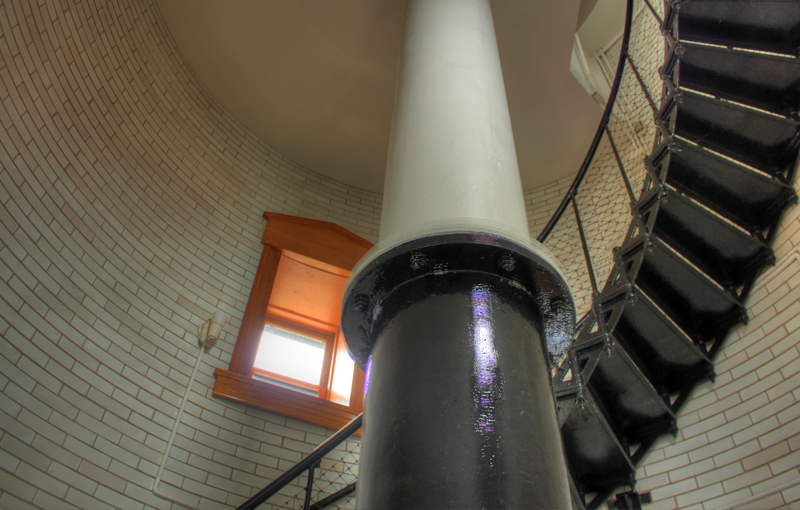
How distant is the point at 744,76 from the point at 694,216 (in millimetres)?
1029

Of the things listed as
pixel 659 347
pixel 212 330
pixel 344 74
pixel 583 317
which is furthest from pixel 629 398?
pixel 344 74

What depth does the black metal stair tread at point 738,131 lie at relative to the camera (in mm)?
3621

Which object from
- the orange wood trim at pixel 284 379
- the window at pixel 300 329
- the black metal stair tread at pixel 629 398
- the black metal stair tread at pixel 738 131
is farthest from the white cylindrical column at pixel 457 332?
the orange wood trim at pixel 284 379

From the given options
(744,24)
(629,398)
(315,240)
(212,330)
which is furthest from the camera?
(315,240)

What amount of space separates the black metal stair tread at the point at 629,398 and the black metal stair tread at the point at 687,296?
56cm

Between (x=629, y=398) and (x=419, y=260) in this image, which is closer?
(x=419, y=260)

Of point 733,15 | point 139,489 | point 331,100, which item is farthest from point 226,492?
point 733,15

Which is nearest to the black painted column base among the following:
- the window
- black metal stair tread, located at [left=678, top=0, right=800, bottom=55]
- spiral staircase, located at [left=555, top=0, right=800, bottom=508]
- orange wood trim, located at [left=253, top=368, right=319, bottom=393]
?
spiral staircase, located at [left=555, top=0, right=800, bottom=508]

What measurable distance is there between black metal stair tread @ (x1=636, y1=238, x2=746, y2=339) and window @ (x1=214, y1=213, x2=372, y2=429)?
8.91ft

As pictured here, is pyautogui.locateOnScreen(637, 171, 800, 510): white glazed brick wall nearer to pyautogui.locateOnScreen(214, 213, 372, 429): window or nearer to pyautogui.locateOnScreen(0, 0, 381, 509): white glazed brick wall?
pyautogui.locateOnScreen(214, 213, 372, 429): window

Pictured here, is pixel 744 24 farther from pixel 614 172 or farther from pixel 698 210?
pixel 614 172

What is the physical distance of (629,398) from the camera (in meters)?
3.54

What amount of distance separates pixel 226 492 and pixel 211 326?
A: 130cm

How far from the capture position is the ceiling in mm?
5652
